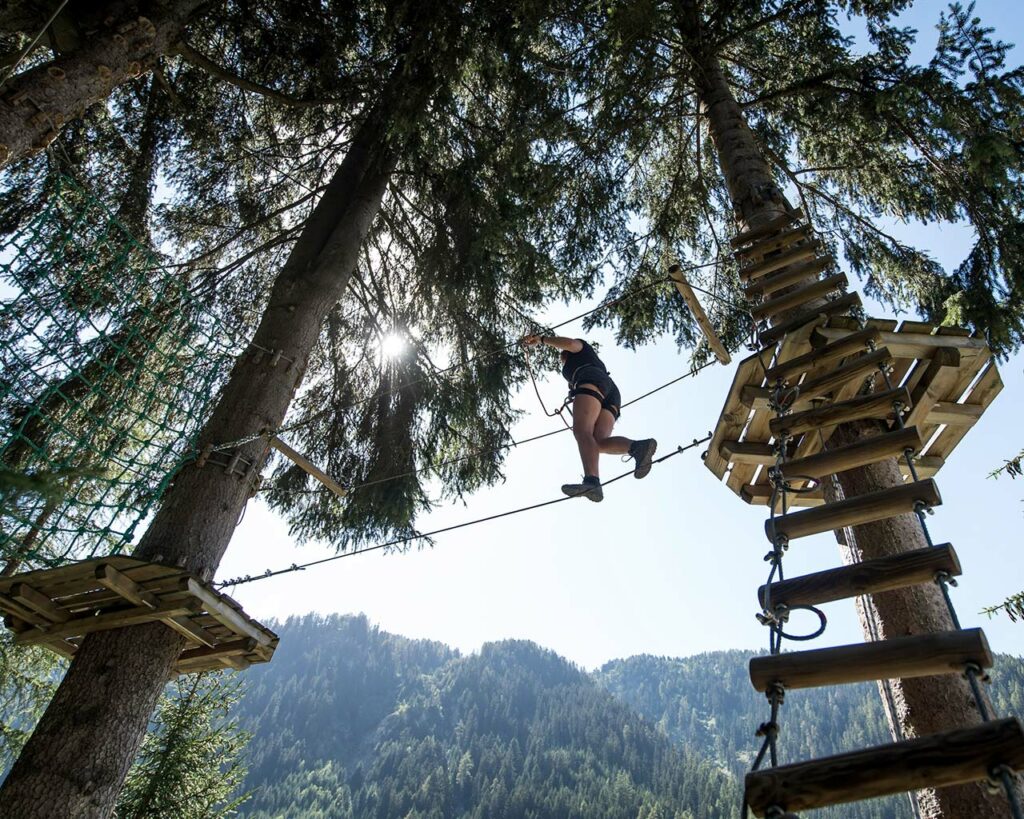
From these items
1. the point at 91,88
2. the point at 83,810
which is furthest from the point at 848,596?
the point at 91,88

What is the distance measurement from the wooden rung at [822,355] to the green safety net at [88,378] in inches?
116

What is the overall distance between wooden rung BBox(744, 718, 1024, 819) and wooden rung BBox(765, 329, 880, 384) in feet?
7.00

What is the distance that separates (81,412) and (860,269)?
274 inches

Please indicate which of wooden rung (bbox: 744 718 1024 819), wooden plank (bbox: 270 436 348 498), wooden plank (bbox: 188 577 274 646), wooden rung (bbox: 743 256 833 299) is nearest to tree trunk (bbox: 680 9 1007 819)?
wooden rung (bbox: 743 256 833 299)

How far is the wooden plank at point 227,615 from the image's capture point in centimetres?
322

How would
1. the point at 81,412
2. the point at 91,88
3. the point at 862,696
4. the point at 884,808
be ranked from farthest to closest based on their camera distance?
the point at 862,696 → the point at 884,808 → the point at 81,412 → the point at 91,88

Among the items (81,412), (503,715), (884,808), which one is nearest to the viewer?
(81,412)

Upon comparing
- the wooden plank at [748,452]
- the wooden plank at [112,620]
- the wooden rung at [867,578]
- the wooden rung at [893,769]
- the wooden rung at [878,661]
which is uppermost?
the wooden plank at [748,452]

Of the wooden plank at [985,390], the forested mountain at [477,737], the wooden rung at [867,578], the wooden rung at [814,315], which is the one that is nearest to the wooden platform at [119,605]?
the wooden rung at [867,578]

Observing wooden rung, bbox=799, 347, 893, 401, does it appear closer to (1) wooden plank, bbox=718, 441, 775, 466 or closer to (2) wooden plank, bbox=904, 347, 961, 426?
(2) wooden plank, bbox=904, 347, 961, 426

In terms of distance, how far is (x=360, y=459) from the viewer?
649 cm

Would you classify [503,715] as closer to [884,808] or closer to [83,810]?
[884,808]

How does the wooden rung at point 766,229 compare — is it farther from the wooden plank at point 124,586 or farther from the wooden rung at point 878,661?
the wooden plank at point 124,586

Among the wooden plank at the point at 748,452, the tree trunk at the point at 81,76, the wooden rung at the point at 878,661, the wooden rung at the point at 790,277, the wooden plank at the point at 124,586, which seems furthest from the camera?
the wooden rung at the point at 790,277
